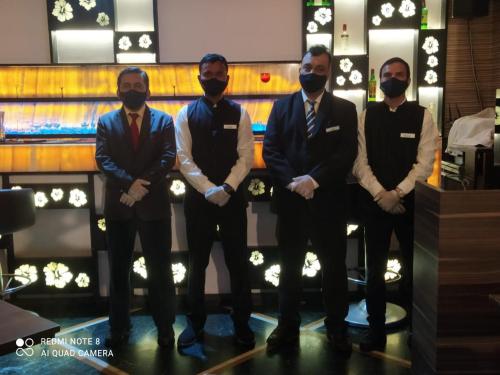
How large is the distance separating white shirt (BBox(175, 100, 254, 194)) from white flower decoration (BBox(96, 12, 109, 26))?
2.22m

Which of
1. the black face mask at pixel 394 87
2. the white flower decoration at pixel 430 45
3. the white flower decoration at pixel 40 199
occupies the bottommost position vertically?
the white flower decoration at pixel 40 199

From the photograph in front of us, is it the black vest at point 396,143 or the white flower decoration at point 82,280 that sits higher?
the black vest at point 396,143

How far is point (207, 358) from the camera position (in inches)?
116

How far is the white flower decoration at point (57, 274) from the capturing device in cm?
374

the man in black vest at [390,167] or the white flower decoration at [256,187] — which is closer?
the man in black vest at [390,167]

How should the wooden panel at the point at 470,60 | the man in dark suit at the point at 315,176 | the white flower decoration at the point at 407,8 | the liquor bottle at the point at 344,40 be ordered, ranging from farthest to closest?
the wooden panel at the point at 470,60 → the liquor bottle at the point at 344,40 → the white flower decoration at the point at 407,8 → the man in dark suit at the point at 315,176

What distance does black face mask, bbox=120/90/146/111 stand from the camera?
3.00 metres

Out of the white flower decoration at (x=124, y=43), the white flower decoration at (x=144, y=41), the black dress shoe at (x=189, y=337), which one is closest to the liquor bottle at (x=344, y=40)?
the white flower decoration at (x=144, y=41)

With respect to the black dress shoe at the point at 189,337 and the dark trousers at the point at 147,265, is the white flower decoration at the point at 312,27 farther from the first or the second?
the black dress shoe at the point at 189,337

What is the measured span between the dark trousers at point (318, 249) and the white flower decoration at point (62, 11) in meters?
3.08

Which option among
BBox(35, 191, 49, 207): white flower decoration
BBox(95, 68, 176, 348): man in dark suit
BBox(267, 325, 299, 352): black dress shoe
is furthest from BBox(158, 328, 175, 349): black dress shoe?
BBox(35, 191, 49, 207): white flower decoration

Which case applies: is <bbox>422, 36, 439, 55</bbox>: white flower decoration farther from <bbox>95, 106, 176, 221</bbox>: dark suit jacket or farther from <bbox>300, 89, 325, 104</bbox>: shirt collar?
<bbox>95, 106, 176, 221</bbox>: dark suit jacket

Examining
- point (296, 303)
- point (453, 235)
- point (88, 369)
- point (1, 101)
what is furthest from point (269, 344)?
point (1, 101)

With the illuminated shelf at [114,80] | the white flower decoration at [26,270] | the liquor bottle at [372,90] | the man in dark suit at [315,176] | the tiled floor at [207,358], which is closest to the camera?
the tiled floor at [207,358]
